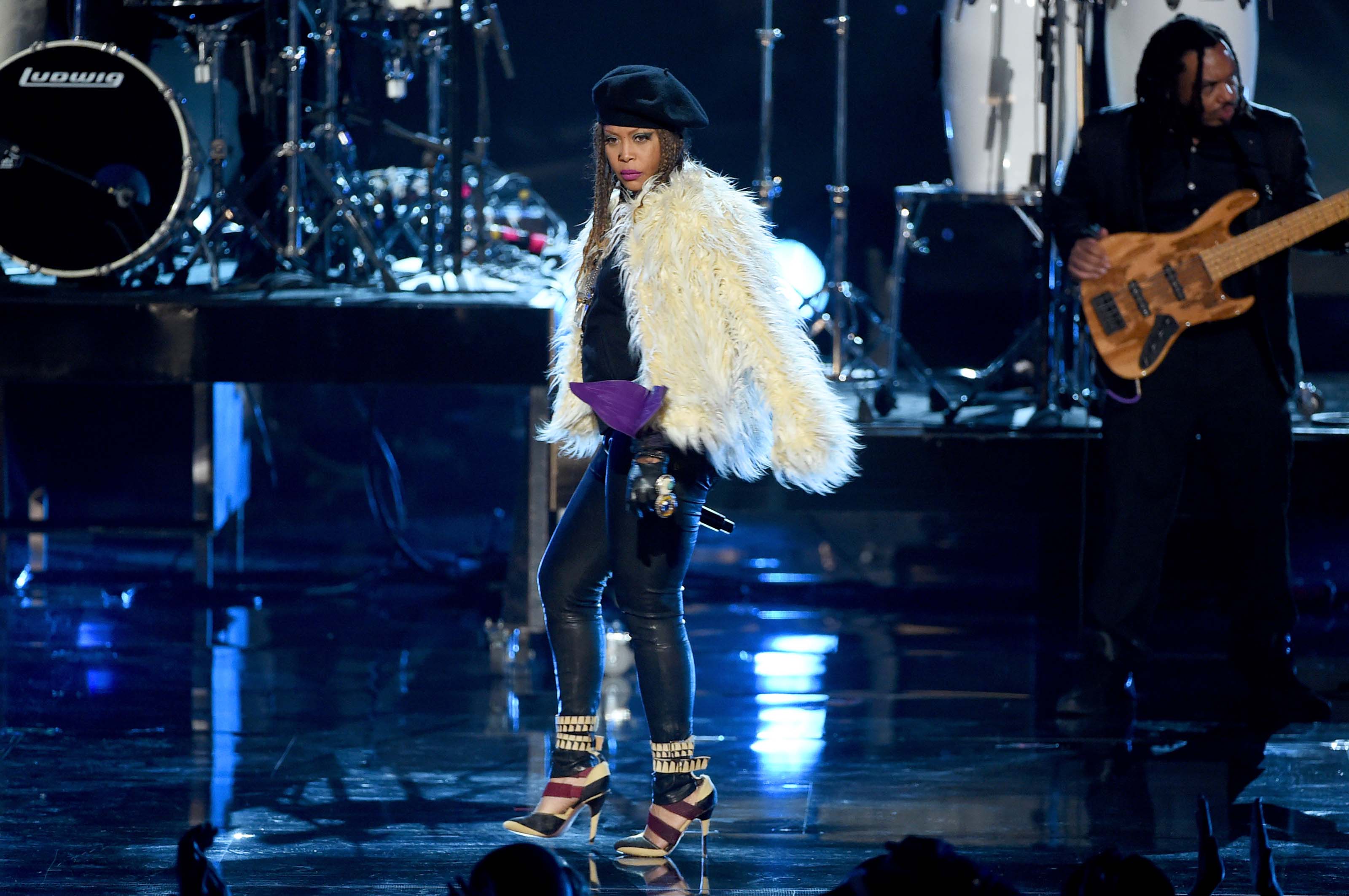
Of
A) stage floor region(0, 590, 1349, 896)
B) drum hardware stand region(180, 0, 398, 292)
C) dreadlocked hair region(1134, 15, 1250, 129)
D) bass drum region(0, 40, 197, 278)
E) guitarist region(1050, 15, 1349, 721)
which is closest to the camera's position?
stage floor region(0, 590, 1349, 896)

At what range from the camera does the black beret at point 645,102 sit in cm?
327

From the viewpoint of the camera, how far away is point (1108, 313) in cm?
452

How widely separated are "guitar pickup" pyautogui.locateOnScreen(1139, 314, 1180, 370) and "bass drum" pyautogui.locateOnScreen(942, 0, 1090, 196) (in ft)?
5.09

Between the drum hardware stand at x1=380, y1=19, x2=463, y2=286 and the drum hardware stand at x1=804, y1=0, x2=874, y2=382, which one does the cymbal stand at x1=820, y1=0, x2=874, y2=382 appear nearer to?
the drum hardware stand at x1=804, y1=0, x2=874, y2=382

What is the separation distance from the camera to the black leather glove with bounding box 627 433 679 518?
125 inches

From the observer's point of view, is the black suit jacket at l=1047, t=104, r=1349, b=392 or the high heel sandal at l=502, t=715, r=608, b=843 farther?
the black suit jacket at l=1047, t=104, r=1349, b=392

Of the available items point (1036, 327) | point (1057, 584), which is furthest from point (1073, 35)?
point (1057, 584)

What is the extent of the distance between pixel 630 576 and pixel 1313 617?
3.29 m

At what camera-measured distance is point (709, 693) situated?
16.0 ft

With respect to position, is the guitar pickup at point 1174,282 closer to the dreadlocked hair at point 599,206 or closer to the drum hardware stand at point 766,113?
the dreadlocked hair at point 599,206

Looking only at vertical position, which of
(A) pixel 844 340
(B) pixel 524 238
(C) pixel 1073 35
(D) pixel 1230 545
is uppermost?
(C) pixel 1073 35

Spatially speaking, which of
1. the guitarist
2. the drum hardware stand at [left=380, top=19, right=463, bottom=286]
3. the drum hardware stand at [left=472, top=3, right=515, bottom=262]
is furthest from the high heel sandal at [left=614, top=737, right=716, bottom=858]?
the drum hardware stand at [left=472, top=3, right=515, bottom=262]

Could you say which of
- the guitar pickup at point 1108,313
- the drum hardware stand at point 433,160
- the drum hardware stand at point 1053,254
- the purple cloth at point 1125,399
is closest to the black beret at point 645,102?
the guitar pickup at point 1108,313

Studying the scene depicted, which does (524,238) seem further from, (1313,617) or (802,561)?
(1313,617)
